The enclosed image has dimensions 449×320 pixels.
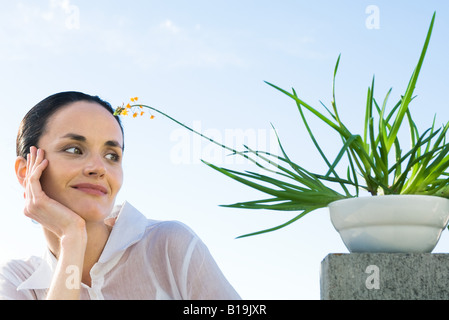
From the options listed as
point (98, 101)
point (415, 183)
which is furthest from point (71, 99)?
point (415, 183)

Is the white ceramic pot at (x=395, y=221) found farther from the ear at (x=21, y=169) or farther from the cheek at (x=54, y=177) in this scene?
the ear at (x=21, y=169)

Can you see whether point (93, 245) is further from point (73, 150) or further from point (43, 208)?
point (73, 150)

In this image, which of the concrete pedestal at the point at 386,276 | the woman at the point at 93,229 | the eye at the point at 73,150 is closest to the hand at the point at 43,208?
the woman at the point at 93,229

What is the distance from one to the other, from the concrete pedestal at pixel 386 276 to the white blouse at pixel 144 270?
1.53ft

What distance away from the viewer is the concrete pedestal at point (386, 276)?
5.87 ft

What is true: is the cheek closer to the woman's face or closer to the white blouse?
the woman's face

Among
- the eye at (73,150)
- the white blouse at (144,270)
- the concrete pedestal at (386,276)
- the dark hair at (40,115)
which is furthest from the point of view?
the dark hair at (40,115)

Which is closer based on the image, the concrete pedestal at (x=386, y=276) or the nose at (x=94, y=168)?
the concrete pedestal at (x=386, y=276)

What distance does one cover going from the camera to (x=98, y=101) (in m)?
2.54

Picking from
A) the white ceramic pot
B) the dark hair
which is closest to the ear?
the dark hair

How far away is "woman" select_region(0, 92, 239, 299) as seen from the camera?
2201 mm
